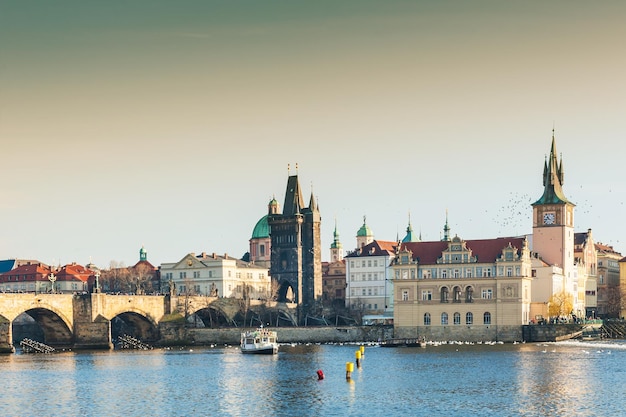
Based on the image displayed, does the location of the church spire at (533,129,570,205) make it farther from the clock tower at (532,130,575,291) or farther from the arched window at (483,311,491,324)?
the arched window at (483,311,491,324)

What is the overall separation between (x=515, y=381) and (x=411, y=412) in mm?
18985

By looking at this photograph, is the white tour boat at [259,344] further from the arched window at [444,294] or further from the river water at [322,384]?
the arched window at [444,294]

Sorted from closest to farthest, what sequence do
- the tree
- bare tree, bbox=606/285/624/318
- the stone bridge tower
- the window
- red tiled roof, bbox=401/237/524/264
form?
the window → red tiled roof, bbox=401/237/524/264 → the tree → bare tree, bbox=606/285/624/318 → the stone bridge tower

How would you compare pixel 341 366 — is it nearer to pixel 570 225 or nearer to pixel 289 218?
pixel 570 225

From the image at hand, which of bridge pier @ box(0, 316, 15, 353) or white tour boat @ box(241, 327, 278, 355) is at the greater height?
bridge pier @ box(0, 316, 15, 353)

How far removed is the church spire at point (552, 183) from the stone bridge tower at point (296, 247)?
1844 inches

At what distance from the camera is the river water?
229ft

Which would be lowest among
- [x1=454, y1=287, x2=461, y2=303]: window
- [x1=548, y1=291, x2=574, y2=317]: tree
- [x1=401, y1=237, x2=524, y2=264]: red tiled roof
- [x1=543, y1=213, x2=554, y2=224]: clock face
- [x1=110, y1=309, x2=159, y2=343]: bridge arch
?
[x1=110, y1=309, x2=159, y2=343]: bridge arch

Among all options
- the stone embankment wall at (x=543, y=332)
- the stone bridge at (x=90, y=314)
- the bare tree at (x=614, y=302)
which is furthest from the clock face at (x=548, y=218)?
the stone bridge at (x=90, y=314)

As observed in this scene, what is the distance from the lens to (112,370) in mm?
100250

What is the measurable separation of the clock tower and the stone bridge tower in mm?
45614

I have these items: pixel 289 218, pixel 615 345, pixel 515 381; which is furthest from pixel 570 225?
pixel 515 381

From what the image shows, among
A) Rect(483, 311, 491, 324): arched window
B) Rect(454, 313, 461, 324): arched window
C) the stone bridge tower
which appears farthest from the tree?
the stone bridge tower

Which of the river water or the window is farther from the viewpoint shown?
the window
